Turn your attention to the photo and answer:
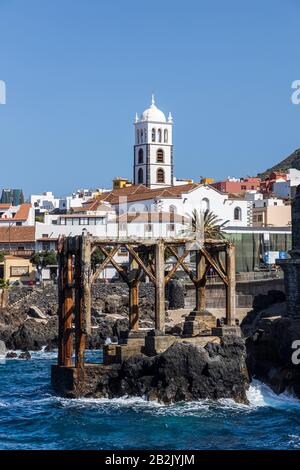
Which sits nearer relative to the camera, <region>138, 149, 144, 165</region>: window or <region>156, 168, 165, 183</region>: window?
<region>156, 168, 165, 183</region>: window

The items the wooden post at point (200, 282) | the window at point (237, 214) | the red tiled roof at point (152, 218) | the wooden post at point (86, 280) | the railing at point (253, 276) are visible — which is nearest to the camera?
the wooden post at point (86, 280)

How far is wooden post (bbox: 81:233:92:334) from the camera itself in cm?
3669

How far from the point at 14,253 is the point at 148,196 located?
1528cm

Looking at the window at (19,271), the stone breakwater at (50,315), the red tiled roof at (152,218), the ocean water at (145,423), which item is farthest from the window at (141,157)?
the ocean water at (145,423)

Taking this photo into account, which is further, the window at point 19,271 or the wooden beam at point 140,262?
the window at point 19,271

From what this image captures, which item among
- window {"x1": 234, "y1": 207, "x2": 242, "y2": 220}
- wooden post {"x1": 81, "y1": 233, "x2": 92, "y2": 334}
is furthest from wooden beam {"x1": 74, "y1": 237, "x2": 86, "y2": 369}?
window {"x1": 234, "y1": 207, "x2": 242, "y2": 220}

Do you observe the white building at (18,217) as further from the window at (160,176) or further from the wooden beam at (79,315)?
the wooden beam at (79,315)

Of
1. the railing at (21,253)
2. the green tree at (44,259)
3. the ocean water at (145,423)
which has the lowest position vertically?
the ocean water at (145,423)

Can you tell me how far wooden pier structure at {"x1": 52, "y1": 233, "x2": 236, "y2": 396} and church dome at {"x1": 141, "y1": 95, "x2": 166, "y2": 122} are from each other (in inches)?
3440

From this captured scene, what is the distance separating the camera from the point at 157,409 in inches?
1400

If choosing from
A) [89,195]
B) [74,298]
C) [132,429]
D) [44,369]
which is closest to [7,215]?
[89,195]

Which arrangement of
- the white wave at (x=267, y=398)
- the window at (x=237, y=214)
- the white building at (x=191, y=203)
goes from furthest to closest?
1. the window at (x=237, y=214)
2. the white building at (x=191, y=203)
3. the white wave at (x=267, y=398)

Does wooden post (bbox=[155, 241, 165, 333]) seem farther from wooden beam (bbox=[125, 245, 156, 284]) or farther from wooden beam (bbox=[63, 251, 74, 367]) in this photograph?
wooden beam (bbox=[63, 251, 74, 367])

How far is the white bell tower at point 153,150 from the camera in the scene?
12619cm
